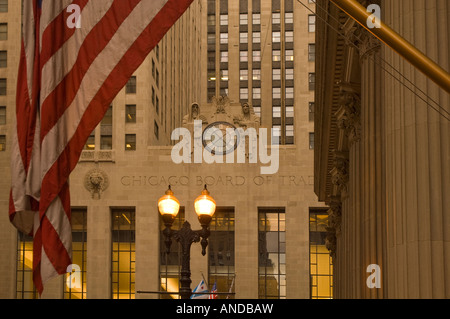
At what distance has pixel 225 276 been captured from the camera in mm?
78625

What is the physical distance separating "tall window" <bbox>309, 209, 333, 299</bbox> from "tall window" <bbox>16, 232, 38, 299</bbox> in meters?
24.3

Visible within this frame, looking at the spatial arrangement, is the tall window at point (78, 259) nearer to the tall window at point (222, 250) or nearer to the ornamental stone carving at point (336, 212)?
the tall window at point (222, 250)

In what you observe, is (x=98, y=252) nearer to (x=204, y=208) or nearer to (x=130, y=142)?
(x=130, y=142)

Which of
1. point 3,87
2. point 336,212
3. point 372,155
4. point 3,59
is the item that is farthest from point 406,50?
point 3,59

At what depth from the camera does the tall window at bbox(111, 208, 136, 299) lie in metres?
78.3

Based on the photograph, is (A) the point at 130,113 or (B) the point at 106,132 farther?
(B) the point at 106,132

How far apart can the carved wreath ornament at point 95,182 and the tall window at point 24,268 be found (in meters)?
6.76

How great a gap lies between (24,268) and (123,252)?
886cm

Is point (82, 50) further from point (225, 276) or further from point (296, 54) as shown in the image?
point (296, 54)

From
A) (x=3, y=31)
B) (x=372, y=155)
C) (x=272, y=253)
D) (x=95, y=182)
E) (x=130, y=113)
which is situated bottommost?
(x=372, y=155)

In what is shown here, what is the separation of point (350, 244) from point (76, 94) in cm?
1424

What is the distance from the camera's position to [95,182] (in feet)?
261
